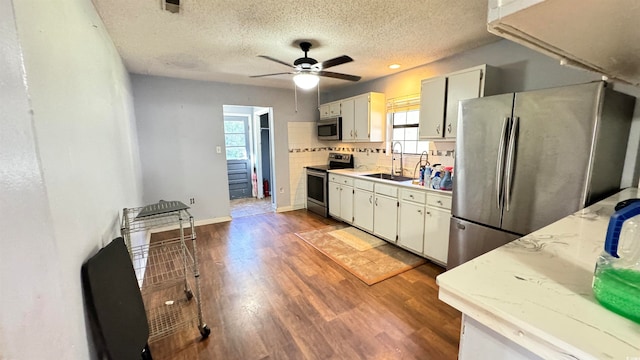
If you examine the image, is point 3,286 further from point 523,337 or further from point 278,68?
point 278,68

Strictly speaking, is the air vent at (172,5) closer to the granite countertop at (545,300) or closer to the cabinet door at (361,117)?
the granite countertop at (545,300)

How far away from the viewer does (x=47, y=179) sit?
889mm

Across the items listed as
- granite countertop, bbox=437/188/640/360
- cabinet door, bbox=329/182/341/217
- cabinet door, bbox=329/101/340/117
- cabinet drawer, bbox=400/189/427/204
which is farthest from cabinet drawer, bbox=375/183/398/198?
granite countertop, bbox=437/188/640/360

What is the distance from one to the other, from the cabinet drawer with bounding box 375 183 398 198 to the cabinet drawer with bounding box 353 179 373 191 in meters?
0.13

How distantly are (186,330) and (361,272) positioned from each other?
165 centimetres

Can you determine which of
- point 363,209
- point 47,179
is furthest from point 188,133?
point 47,179

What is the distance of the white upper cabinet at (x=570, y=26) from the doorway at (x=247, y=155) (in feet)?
18.3

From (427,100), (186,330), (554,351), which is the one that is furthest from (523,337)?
(427,100)

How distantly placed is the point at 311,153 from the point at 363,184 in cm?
193

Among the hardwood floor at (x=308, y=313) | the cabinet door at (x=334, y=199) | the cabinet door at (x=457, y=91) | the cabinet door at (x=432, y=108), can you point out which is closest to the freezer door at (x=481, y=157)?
the cabinet door at (x=457, y=91)

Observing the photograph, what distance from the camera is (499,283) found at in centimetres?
80

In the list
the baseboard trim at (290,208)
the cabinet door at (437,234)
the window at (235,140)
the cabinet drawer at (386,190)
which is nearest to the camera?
the cabinet door at (437,234)

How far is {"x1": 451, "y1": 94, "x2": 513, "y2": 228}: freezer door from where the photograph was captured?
2.06 meters

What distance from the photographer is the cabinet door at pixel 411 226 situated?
9.85ft
